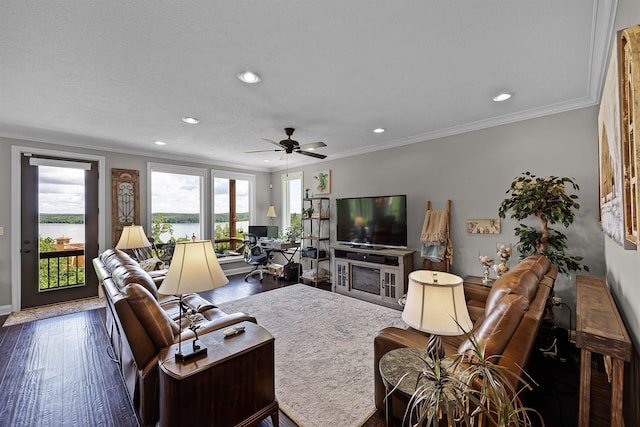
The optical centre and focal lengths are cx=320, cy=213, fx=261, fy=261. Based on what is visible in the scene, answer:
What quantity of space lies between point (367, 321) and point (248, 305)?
183 centimetres

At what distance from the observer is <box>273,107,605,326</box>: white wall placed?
2852 mm

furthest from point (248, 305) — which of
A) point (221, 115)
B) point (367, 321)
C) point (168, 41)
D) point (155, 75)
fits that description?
point (168, 41)

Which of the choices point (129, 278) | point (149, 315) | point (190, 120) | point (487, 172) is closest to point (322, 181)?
point (190, 120)

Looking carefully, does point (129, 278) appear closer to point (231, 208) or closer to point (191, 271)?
point (191, 271)

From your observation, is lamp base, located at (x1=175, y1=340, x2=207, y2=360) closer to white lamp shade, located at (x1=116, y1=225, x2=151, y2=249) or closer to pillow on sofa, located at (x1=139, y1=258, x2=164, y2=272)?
white lamp shade, located at (x1=116, y1=225, x2=151, y2=249)

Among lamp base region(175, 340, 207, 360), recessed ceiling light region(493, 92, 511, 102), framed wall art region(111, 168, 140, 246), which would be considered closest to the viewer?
lamp base region(175, 340, 207, 360)

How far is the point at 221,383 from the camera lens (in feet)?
4.87

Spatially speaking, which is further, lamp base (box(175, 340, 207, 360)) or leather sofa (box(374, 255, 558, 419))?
lamp base (box(175, 340, 207, 360))

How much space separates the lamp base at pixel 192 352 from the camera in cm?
145

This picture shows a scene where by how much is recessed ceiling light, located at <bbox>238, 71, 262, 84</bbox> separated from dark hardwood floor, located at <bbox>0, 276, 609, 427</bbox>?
2.74 m

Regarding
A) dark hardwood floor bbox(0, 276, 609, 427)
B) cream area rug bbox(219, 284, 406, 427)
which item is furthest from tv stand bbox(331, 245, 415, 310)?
dark hardwood floor bbox(0, 276, 609, 427)

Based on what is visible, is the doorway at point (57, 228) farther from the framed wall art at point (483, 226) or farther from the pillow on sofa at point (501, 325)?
the framed wall art at point (483, 226)

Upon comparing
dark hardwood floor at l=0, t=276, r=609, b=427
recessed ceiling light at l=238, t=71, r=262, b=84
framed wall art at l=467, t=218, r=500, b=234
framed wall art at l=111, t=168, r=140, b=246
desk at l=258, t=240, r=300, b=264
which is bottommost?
dark hardwood floor at l=0, t=276, r=609, b=427

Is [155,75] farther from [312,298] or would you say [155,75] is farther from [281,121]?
[312,298]
